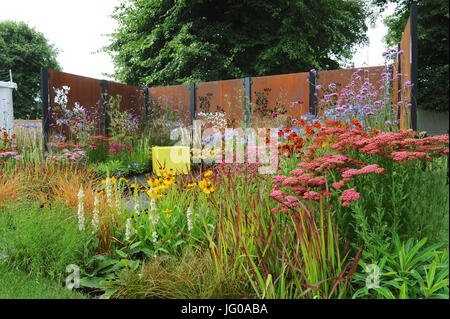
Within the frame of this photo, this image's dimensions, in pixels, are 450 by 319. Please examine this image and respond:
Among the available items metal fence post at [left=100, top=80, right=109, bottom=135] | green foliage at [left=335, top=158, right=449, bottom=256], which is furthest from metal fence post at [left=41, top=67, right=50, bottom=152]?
green foliage at [left=335, top=158, right=449, bottom=256]

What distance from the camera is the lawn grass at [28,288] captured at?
2.12m

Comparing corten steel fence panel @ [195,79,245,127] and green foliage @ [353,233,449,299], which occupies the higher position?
corten steel fence panel @ [195,79,245,127]

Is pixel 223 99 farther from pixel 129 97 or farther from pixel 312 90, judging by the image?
pixel 129 97

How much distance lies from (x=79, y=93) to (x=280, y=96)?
4.61 metres

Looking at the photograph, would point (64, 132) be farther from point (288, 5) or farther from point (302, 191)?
point (288, 5)

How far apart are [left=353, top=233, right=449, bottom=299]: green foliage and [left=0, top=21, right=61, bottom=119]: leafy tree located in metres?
23.9

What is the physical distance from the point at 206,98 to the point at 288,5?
600 centimetres

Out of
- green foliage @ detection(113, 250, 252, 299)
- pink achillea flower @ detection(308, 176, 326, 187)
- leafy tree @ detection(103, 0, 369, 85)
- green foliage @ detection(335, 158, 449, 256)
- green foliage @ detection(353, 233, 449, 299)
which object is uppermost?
leafy tree @ detection(103, 0, 369, 85)

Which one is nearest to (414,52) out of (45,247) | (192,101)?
(45,247)

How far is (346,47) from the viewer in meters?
15.1

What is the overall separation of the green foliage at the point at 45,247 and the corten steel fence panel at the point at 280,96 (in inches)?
222

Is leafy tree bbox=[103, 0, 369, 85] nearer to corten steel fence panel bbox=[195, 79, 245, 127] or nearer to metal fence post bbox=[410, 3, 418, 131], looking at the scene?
corten steel fence panel bbox=[195, 79, 245, 127]

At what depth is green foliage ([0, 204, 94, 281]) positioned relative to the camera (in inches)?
96.3
